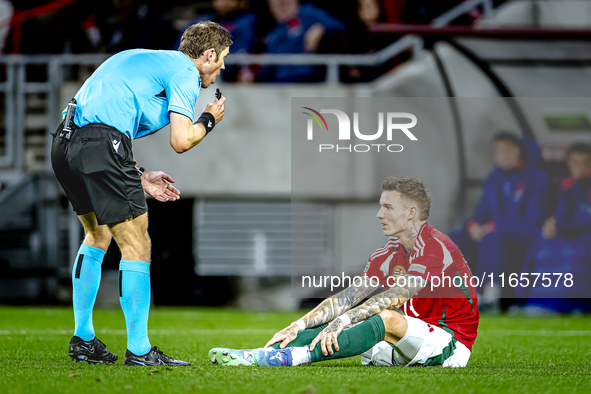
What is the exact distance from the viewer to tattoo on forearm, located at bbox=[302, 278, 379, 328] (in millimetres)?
4562

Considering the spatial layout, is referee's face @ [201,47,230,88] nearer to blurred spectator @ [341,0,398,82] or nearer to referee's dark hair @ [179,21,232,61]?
referee's dark hair @ [179,21,232,61]

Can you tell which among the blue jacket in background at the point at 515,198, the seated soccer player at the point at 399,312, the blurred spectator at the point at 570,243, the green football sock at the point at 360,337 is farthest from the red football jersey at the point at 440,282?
the blurred spectator at the point at 570,243

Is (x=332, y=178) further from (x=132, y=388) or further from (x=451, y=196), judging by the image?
(x=132, y=388)

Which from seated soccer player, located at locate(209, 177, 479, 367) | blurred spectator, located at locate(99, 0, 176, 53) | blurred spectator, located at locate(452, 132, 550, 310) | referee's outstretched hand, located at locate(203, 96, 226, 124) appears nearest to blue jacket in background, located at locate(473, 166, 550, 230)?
blurred spectator, located at locate(452, 132, 550, 310)

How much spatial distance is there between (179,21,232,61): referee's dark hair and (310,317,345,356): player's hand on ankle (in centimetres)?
172

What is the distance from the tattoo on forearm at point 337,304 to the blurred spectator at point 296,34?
6089mm

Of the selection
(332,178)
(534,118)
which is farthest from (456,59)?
(332,178)

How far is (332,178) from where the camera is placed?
10.3 m

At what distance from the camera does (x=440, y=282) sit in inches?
175

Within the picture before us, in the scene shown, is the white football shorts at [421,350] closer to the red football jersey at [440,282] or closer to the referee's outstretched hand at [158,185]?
the red football jersey at [440,282]

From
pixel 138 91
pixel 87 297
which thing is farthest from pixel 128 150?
pixel 87 297

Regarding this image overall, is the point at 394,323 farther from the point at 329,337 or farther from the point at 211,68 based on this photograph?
the point at 211,68

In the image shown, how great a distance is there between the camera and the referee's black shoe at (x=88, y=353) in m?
4.57

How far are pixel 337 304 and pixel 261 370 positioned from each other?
656mm
